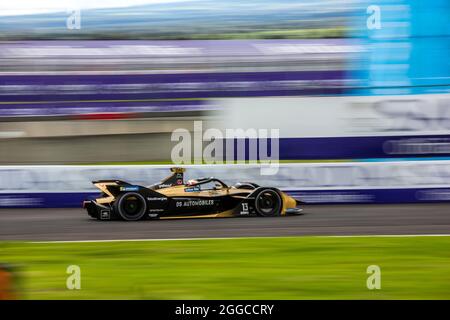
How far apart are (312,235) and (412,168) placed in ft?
16.1

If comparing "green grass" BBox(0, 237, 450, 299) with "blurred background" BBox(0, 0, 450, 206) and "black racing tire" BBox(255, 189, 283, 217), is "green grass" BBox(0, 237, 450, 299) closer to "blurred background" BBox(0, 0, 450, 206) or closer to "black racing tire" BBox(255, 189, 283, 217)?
"black racing tire" BBox(255, 189, 283, 217)

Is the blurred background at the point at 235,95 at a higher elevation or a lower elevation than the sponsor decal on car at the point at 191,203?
higher

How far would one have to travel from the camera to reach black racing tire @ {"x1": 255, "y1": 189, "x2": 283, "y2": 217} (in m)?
10.9

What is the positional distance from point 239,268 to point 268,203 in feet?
13.6

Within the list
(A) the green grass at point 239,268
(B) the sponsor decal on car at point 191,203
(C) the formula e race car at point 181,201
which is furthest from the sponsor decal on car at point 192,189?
(A) the green grass at point 239,268

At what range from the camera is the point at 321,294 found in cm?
583

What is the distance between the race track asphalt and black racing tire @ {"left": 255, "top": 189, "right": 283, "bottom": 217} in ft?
0.67

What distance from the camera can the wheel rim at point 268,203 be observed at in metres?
10.9

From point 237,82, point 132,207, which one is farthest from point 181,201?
point 237,82

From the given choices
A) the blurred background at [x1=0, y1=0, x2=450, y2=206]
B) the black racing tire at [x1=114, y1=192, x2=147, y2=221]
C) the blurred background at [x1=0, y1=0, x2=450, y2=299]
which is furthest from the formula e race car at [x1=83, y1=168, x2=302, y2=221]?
the blurred background at [x1=0, y1=0, x2=450, y2=206]

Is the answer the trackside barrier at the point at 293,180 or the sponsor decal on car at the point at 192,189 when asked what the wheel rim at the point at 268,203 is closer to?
the sponsor decal on car at the point at 192,189

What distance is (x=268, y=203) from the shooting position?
1095 centimetres

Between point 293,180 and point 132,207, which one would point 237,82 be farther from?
point 132,207
